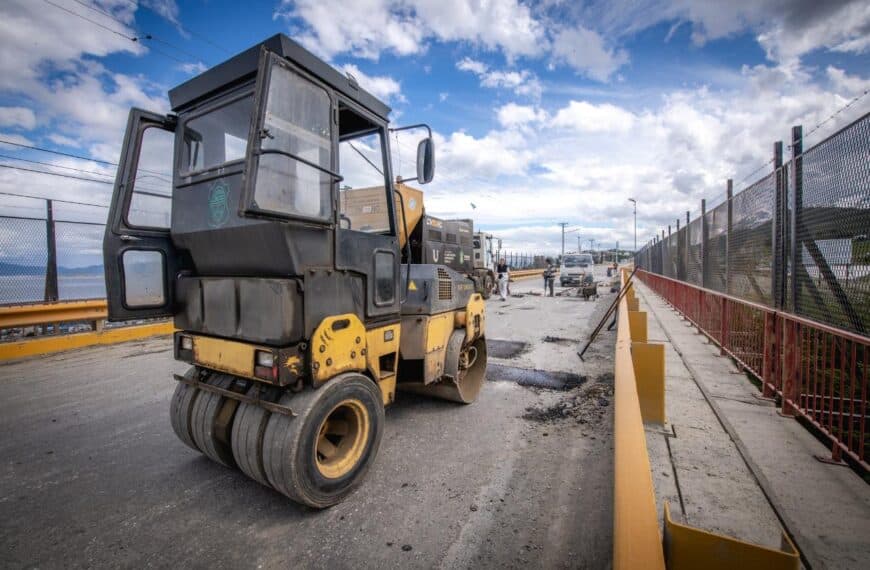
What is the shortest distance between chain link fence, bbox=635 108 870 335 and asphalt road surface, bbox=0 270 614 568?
229 centimetres

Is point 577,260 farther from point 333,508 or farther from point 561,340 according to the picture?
point 333,508

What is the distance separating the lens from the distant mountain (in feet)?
22.8

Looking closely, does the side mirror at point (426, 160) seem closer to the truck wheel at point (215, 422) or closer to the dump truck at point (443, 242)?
the truck wheel at point (215, 422)

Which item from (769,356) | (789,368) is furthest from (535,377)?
(789,368)

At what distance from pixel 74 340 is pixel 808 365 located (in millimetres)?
10796

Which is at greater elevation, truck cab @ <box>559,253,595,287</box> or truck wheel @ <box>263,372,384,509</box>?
truck cab @ <box>559,253,595,287</box>

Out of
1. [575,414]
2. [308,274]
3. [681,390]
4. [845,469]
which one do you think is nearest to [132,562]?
[308,274]

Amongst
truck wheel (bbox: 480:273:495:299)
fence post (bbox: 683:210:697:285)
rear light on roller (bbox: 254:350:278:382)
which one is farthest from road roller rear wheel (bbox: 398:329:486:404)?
truck wheel (bbox: 480:273:495:299)

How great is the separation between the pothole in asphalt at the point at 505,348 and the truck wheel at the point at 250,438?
467 centimetres

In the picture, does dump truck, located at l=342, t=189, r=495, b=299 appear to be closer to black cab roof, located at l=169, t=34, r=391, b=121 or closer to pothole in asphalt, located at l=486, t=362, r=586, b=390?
pothole in asphalt, located at l=486, t=362, r=586, b=390

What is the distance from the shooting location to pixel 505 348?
7.66m

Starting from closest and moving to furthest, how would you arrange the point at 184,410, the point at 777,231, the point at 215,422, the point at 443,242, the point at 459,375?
the point at 215,422
the point at 184,410
the point at 459,375
the point at 777,231
the point at 443,242

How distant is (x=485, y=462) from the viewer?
3.36 metres

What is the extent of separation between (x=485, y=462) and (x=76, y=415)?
446cm
